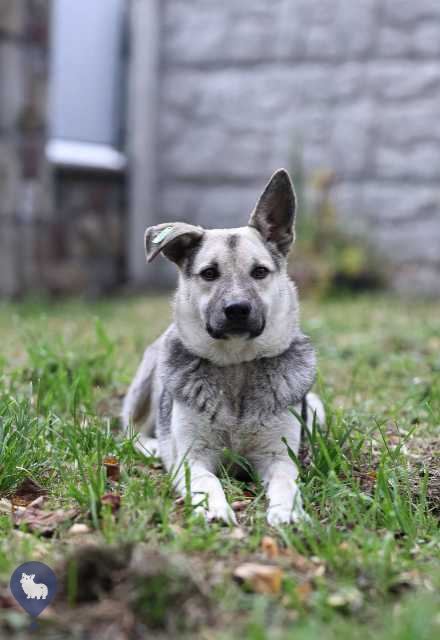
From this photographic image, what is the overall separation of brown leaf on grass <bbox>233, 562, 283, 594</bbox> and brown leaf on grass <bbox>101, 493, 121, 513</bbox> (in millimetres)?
519

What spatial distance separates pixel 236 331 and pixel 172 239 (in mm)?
447

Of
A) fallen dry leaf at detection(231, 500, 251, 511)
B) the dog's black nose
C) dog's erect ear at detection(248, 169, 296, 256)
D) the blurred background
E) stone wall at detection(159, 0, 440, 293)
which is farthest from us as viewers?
stone wall at detection(159, 0, 440, 293)

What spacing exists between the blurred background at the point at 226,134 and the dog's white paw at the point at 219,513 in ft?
17.3

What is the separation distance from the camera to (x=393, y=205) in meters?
8.41

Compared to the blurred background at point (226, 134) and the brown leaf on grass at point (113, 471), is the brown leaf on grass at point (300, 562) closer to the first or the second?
the brown leaf on grass at point (113, 471)

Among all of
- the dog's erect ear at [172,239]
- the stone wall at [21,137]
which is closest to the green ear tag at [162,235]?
the dog's erect ear at [172,239]

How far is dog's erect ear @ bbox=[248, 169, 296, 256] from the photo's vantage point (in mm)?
3354

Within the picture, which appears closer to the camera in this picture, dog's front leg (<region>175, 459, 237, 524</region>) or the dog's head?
dog's front leg (<region>175, 459, 237, 524</region>)

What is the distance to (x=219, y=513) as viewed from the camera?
2.66m

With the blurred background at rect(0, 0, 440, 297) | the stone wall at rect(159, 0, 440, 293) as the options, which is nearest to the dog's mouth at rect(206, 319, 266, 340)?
the blurred background at rect(0, 0, 440, 297)

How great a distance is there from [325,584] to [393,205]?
21.9 ft

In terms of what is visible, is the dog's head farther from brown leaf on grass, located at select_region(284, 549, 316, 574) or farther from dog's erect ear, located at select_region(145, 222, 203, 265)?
brown leaf on grass, located at select_region(284, 549, 316, 574)

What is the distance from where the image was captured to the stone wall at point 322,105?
8305 mm

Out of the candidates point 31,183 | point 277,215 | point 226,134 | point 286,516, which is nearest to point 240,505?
point 286,516
